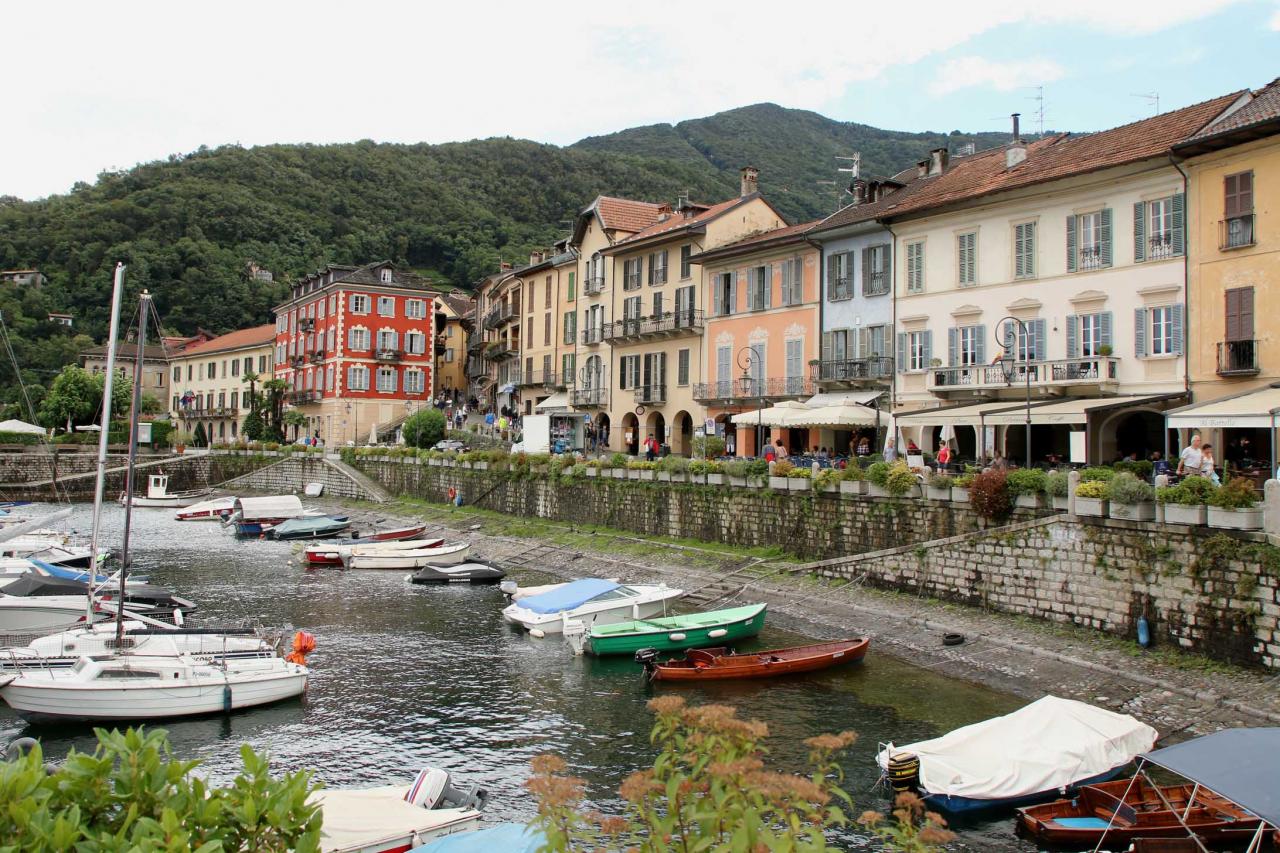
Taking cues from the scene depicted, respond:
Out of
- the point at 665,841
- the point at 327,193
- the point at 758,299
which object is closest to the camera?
the point at 665,841

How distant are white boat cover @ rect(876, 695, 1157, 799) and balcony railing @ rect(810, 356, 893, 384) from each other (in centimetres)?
2419

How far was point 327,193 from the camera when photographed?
427 feet

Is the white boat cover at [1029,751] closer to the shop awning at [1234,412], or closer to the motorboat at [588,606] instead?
the shop awning at [1234,412]

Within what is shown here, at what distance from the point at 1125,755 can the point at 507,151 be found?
473 ft

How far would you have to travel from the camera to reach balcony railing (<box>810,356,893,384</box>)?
3816cm

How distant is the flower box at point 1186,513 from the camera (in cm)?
1911

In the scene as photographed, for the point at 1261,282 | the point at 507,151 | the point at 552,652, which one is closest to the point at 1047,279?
the point at 1261,282

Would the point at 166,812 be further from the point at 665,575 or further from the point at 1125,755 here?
the point at 665,575

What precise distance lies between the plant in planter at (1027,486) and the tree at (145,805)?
21.6m

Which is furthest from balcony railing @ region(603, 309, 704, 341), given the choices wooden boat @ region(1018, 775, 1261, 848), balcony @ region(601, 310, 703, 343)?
wooden boat @ region(1018, 775, 1261, 848)

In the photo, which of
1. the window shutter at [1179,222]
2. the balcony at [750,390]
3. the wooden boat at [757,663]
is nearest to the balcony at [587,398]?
the balcony at [750,390]

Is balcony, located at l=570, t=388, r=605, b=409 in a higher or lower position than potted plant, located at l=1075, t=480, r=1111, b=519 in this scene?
higher

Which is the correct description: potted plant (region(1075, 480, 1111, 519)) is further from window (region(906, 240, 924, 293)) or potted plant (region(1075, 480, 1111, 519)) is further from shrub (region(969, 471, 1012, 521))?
window (region(906, 240, 924, 293))

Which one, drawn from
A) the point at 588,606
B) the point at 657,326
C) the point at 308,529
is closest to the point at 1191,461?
the point at 588,606
